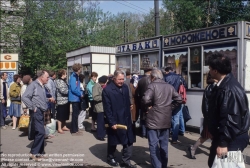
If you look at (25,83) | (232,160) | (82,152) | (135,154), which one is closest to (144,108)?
(135,154)

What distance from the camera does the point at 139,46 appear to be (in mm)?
9930

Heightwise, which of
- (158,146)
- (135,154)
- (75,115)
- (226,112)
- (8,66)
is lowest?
(135,154)

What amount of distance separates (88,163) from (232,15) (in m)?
30.6

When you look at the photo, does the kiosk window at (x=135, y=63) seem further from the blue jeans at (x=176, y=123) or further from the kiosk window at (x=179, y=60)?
the blue jeans at (x=176, y=123)

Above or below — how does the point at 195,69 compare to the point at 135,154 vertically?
above

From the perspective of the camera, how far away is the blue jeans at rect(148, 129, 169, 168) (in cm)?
479

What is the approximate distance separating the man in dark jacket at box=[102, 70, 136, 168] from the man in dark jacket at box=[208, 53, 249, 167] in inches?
84.3

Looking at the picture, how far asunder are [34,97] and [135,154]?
237 centimetres

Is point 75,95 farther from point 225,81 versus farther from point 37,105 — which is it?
point 225,81

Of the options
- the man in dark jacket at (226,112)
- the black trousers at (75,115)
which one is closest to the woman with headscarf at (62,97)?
the black trousers at (75,115)

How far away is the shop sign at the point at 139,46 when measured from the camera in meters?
9.19

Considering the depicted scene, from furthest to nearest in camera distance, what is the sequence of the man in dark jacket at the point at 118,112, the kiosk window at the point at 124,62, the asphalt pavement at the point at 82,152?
the kiosk window at the point at 124,62
the asphalt pavement at the point at 82,152
the man in dark jacket at the point at 118,112

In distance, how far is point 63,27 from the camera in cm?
2500

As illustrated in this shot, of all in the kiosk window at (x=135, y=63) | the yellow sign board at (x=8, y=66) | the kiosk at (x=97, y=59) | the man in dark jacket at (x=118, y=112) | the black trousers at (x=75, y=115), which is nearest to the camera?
the man in dark jacket at (x=118, y=112)
